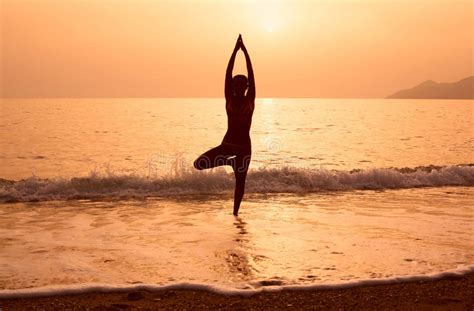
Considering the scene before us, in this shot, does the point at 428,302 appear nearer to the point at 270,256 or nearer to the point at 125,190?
the point at 270,256

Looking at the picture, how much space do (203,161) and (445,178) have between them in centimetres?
1230

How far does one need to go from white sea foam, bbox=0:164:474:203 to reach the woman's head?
20.2 feet

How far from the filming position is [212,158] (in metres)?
10.4

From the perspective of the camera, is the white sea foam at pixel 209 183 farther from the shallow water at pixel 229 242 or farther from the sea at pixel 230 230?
the shallow water at pixel 229 242

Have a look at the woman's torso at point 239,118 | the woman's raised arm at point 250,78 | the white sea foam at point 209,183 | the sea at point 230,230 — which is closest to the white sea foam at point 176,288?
the sea at point 230,230

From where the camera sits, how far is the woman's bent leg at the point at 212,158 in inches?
407

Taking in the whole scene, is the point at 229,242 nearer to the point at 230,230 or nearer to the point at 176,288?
the point at 230,230

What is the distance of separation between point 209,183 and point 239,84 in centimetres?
706

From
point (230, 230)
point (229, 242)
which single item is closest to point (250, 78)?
point (230, 230)

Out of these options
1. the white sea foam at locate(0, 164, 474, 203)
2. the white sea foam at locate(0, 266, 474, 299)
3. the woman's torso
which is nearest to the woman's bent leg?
the woman's torso

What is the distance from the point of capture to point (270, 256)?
25.8 feet

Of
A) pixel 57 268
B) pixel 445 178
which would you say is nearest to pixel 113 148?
pixel 445 178

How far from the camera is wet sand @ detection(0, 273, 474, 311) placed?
229 inches

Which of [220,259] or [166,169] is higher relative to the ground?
[166,169]
